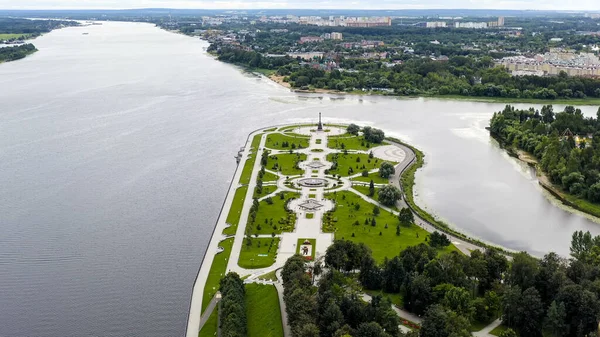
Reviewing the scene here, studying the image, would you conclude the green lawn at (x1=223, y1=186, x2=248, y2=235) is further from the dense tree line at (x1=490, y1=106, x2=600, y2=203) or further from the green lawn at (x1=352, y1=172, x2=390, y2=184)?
the dense tree line at (x1=490, y1=106, x2=600, y2=203)

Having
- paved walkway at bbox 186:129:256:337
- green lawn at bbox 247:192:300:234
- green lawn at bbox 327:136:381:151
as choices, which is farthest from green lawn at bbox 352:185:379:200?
green lawn at bbox 327:136:381:151

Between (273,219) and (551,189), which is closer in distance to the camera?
(273,219)

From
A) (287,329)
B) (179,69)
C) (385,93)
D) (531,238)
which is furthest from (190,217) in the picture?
(179,69)

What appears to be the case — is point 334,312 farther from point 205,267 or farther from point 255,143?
point 255,143

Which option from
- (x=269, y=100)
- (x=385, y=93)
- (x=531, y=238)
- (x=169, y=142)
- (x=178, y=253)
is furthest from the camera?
(x=385, y=93)

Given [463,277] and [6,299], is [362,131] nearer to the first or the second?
[463,277]

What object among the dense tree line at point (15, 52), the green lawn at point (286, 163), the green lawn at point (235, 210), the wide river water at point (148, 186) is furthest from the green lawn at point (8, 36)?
the green lawn at point (235, 210)

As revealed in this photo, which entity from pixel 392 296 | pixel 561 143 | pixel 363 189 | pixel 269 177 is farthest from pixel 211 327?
pixel 561 143

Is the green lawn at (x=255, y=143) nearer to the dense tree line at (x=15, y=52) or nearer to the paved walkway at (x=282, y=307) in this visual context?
the paved walkway at (x=282, y=307)
